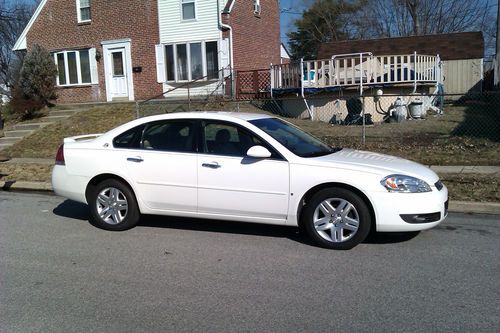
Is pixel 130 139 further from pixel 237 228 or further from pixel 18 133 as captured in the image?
pixel 18 133

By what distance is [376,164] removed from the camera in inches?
229

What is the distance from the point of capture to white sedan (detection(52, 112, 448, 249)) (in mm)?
5562

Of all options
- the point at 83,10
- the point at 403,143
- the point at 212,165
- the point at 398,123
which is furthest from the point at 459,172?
the point at 83,10

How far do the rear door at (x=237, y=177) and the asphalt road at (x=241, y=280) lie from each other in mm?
404

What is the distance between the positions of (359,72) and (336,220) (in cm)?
1238

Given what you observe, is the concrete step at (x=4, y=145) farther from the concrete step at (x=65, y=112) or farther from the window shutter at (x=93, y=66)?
the window shutter at (x=93, y=66)

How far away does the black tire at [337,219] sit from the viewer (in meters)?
5.57

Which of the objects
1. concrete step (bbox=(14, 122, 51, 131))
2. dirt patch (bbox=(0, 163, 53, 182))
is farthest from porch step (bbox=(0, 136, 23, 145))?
dirt patch (bbox=(0, 163, 53, 182))

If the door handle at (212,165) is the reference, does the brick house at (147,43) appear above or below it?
above

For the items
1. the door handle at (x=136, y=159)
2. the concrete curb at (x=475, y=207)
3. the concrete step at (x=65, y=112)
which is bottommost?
the concrete curb at (x=475, y=207)

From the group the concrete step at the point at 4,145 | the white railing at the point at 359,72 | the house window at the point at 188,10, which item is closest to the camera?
the concrete step at the point at 4,145

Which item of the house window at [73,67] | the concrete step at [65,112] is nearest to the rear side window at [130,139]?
the concrete step at [65,112]

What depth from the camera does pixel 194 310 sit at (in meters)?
4.15

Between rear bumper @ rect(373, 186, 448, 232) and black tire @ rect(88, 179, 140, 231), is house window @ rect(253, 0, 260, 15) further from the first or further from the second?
rear bumper @ rect(373, 186, 448, 232)
